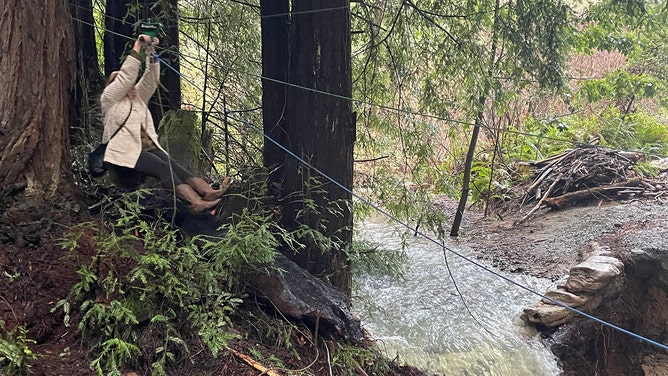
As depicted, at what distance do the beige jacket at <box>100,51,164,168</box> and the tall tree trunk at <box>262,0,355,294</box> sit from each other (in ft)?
3.33

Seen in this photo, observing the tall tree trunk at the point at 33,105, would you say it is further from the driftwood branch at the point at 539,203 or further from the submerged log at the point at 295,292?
the driftwood branch at the point at 539,203

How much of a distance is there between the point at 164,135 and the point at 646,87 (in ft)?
27.1

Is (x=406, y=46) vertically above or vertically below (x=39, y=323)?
above

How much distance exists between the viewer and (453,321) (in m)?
6.13

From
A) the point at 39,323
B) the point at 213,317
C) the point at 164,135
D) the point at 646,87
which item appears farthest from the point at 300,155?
the point at 646,87

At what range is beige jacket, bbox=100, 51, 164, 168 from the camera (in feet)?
9.93

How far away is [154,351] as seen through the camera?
252 cm

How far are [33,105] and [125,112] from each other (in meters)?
0.50

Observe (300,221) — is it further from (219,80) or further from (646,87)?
(646,87)

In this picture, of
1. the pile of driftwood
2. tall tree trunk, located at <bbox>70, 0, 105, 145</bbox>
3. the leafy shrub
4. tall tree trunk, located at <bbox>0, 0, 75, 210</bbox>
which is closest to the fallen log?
the pile of driftwood

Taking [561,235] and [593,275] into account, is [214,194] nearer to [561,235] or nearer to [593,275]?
[593,275]

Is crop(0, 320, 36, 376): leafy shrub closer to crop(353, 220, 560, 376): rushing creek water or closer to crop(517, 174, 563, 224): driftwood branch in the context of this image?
crop(353, 220, 560, 376): rushing creek water

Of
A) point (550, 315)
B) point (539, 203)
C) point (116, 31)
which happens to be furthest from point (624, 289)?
point (116, 31)

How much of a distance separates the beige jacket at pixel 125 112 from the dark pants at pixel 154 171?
0.18 ft
